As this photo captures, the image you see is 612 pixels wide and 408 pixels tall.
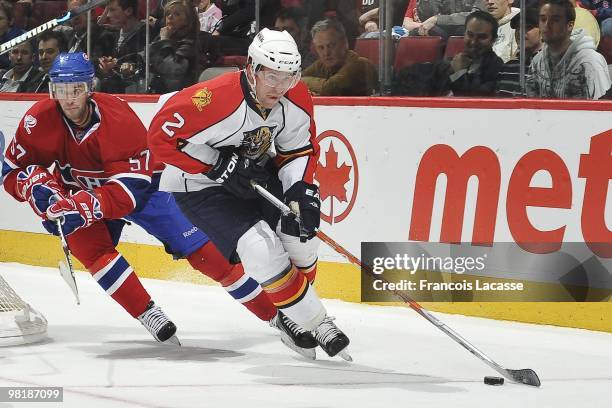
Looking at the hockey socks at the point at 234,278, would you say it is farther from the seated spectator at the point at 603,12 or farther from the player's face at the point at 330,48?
the seated spectator at the point at 603,12

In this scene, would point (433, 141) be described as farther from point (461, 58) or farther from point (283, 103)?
point (283, 103)

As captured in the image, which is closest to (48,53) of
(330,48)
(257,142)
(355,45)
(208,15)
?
(208,15)

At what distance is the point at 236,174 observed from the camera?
180 inches

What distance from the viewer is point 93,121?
5.10 metres

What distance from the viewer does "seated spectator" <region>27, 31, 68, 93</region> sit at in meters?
7.84

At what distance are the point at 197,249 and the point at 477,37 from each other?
5.17 ft

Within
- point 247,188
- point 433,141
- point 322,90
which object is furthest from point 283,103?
point 322,90

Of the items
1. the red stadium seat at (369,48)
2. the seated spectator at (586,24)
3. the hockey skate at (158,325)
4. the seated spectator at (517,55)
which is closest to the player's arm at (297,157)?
the hockey skate at (158,325)

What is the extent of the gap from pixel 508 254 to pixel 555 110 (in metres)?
0.65

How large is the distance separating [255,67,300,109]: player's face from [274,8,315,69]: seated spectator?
1.83 meters

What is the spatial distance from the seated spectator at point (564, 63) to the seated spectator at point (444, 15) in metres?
0.39

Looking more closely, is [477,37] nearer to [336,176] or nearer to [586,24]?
[586,24]

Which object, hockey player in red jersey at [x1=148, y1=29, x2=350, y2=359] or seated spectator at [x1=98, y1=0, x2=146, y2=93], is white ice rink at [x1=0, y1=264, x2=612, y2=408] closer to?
hockey player in red jersey at [x1=148, y1=29, x2=350, y2=359]

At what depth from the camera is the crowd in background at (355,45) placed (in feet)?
17.6
